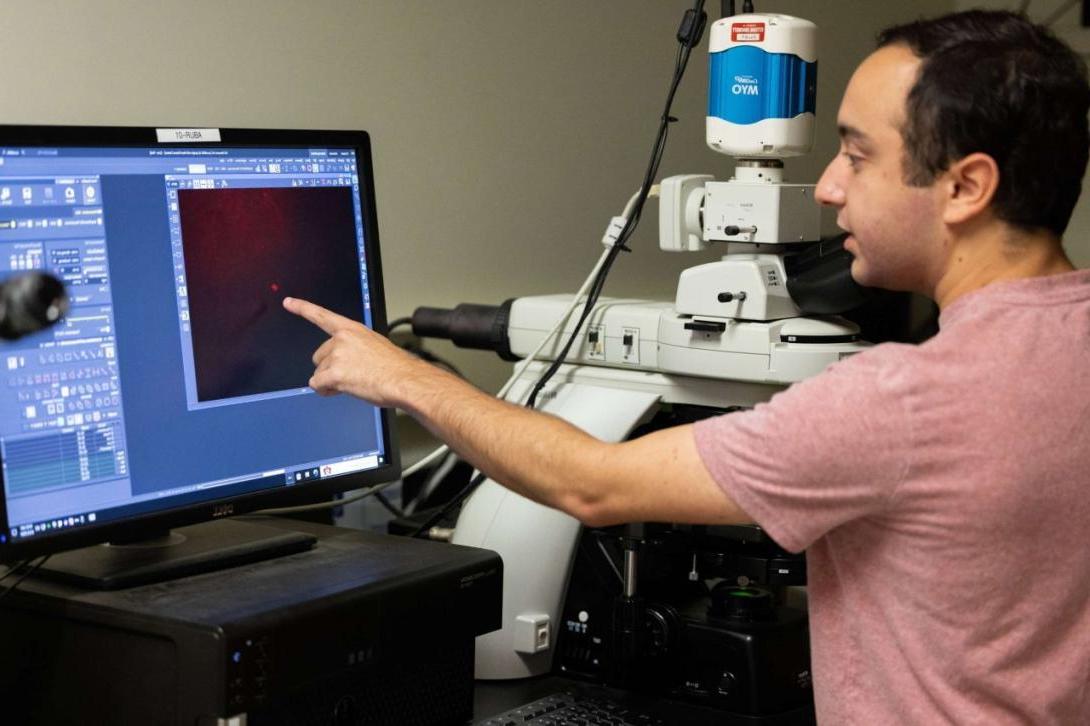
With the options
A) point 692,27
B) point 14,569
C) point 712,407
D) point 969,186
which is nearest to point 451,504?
point 712,407

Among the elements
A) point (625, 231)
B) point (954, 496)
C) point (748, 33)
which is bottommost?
point (954, 496)

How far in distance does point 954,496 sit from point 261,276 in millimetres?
695

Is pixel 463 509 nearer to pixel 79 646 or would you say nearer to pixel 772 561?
pixel 772 561

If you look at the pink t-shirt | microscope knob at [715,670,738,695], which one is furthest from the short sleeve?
microscope knob at [715,670,738,695]

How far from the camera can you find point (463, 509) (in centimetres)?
169

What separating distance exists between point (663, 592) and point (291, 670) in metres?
0.57

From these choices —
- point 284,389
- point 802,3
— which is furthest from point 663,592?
point 802,3

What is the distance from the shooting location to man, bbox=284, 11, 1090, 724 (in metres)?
1.08

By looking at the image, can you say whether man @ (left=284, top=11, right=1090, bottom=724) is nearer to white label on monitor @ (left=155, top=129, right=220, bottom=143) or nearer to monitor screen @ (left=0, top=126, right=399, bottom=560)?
monitor screen @ (left=0, top=126, right=399, bottom=560)

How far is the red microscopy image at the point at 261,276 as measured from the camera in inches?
52.4

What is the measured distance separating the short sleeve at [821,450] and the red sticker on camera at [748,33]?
60cm

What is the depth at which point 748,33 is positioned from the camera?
1610 millimetres

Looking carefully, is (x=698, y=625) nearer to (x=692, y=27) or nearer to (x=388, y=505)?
(x=388, y=505)

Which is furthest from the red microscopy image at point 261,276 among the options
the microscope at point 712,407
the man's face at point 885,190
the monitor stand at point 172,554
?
the man's face at point 885,190
